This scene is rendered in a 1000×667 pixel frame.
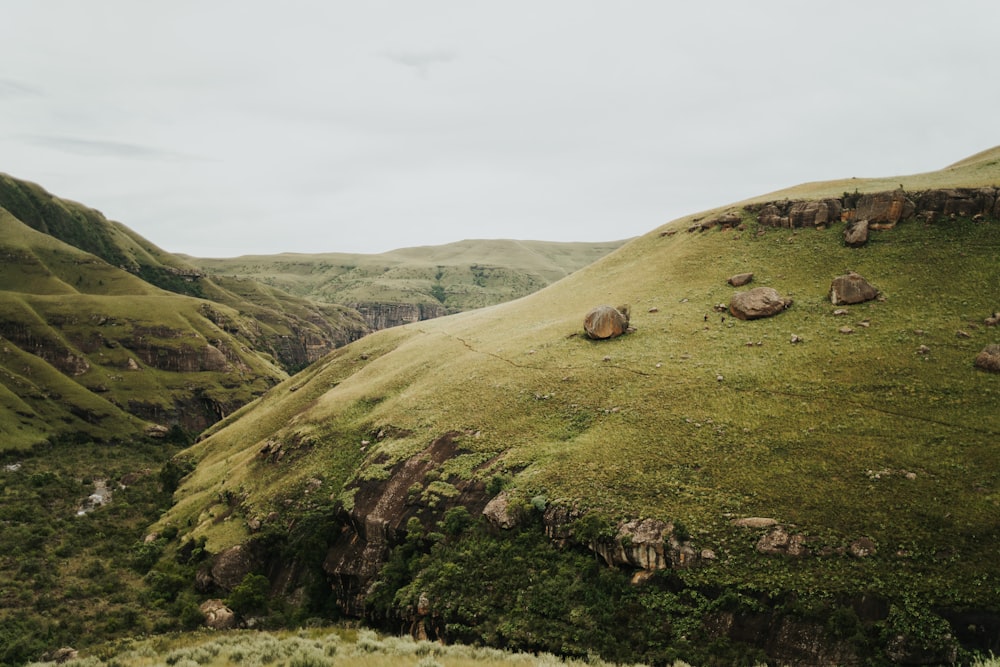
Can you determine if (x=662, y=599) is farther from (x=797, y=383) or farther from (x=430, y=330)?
(x=430, y=330)

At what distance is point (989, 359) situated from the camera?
A: 31.0m

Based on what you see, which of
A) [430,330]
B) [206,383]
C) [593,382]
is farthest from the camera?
[206,383]

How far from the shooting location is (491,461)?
36469 mm

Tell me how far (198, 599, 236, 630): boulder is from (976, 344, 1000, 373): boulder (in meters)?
56.7

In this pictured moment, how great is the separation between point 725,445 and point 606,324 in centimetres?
2137

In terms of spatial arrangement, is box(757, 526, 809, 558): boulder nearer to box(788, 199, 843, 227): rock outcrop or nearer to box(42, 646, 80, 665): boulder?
box(788, 199, 843, 227): rock outcrop

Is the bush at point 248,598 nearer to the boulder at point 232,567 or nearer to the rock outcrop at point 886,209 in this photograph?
the boulder at point 232,567

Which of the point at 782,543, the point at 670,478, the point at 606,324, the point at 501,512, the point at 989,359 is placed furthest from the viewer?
the point at 606,324

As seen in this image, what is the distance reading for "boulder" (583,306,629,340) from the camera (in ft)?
162

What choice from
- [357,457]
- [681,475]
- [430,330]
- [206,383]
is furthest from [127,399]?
[681,475]

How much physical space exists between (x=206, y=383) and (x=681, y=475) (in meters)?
193

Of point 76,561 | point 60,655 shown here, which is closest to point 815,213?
point 60,655

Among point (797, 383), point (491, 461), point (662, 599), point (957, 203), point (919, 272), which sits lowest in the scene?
point (662, 599)

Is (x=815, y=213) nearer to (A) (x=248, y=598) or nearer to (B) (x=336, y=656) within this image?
(B) (x=336, y=656)
